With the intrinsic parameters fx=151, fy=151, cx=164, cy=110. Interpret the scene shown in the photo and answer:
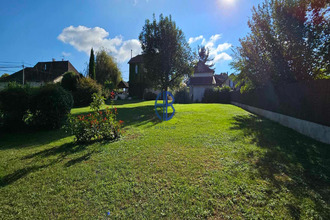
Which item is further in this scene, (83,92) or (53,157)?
(83,92)

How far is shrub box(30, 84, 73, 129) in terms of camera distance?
6766mm

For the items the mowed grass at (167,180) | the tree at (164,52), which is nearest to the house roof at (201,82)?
the tree at (164,52)

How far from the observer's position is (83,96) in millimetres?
18422

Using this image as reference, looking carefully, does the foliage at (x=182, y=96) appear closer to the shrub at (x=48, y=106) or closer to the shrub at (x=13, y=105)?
the shrub at (x=48, y=106)

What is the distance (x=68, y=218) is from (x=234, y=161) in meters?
3.39

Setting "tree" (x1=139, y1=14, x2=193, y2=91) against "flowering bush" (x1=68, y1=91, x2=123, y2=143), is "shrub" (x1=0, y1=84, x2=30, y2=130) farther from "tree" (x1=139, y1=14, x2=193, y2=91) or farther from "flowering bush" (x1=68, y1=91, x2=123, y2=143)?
"tree" (x1=139, y1=14, x2=193, y2=91)

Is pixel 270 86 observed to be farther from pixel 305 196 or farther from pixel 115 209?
pixel 115 209

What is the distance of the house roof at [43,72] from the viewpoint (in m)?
31.3

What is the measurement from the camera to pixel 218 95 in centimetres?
2206

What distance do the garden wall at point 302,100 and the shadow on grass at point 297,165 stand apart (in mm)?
1027

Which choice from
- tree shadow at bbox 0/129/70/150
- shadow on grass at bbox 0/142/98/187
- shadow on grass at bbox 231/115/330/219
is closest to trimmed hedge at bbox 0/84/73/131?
tree shadow at bbox 0/129/70/150

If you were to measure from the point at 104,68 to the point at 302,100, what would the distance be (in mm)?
34277

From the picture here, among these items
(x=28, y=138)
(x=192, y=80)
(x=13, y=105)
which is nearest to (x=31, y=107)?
(x=13, y=105)

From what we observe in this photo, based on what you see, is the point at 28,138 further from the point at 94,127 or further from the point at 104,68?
the point at 104,68
